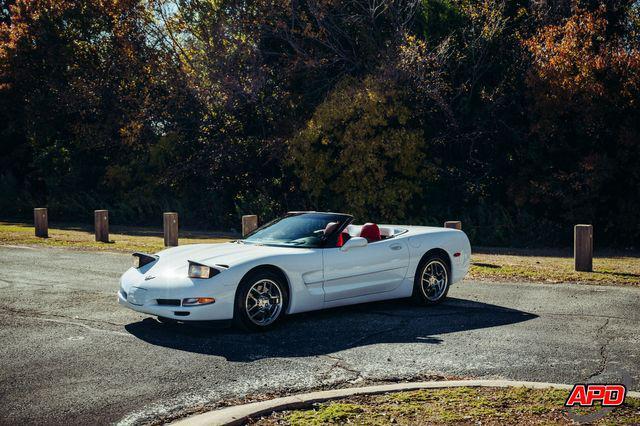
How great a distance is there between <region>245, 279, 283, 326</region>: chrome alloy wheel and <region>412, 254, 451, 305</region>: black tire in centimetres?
228

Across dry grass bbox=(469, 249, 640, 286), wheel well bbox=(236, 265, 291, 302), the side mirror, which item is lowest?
dry grass bbox=(469, 249, 640, 286)

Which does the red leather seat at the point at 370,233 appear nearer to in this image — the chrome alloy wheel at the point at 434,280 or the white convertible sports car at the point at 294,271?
the white convertible sports car at the point at 294,271

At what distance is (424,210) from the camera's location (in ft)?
74.5

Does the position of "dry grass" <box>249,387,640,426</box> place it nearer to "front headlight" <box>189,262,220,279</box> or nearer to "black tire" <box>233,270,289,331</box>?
"black tire" <box>233,270,289,331</box>

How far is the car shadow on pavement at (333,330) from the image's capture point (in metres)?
7.12

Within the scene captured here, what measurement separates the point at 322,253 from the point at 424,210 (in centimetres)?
A: 1458

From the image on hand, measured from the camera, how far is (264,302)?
7910 millimetres

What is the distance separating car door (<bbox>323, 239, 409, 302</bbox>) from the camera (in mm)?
8547

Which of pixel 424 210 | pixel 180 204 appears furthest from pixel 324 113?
pixel 180 204

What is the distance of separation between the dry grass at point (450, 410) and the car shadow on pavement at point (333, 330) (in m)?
1.71

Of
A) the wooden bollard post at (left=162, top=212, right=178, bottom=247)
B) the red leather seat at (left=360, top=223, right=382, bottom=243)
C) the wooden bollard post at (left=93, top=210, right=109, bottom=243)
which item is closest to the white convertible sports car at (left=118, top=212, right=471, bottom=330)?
the red leather seat at (left=360, top=223, right=382, bottom=243)

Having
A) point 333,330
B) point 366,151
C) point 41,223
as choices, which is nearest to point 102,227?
point 41,223

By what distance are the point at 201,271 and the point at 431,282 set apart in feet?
11.3

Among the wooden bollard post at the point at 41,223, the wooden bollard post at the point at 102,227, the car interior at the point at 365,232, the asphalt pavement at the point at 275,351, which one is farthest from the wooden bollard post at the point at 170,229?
the car interior at the point at 365,232
